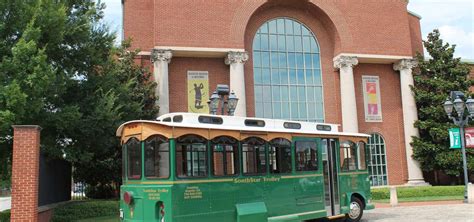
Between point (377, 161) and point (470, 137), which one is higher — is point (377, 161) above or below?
below

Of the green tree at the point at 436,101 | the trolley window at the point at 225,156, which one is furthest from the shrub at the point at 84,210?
the green tree at the point at 436,101

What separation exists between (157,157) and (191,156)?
0.78 metres

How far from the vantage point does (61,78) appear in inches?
597

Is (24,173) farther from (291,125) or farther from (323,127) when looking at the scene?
(323,127)

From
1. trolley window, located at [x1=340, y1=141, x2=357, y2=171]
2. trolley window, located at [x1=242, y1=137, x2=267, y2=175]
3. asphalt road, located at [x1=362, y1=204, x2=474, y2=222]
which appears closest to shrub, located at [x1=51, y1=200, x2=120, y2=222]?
trolley window, located at [x1=242, y1=137, x2=267, y2=175]

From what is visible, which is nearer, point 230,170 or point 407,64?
point 230,170

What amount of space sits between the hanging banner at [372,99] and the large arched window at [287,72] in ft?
10.2

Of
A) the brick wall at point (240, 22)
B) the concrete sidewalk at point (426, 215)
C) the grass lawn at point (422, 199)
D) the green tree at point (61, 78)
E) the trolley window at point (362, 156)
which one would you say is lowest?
the grass lawn at point (422, 199)

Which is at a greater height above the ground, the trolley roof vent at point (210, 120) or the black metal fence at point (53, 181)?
the trolley roof vent at point (210, 120)

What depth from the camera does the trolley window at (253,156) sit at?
37.5 ft

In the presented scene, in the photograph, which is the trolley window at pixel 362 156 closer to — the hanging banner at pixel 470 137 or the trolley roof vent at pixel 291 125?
the trolley roof vent at pixel 291 125

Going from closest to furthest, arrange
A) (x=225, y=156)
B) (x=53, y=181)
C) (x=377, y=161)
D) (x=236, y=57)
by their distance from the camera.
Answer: (x=225, y=156) < (x=53, y=181) < (x=236, y=57) < (x=377, y=161)

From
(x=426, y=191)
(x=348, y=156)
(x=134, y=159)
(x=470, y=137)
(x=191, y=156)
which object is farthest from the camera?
(x=426, y=191)

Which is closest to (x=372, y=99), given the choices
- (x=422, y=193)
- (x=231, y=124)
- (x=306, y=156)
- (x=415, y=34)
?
(x=415, y=34)
